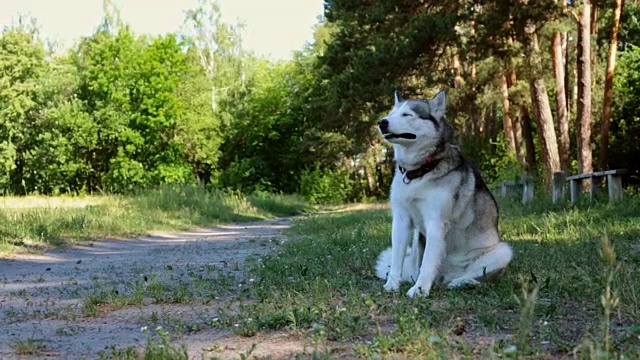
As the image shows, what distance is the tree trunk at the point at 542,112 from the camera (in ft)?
58.4

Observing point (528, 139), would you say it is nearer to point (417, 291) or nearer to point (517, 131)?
point (517, 131)

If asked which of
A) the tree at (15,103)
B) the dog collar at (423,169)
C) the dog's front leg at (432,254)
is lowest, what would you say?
the dog's front leg at (432,254)

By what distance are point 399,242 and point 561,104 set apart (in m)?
16.7

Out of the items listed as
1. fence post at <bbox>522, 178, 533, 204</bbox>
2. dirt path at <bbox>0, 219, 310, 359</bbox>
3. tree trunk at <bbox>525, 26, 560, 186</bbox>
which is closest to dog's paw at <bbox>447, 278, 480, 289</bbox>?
dirt path at <bbox>0, 219, 310, 359</bbox>

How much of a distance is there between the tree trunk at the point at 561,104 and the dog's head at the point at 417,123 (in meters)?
15.7

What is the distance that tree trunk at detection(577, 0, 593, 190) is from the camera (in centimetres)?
1761

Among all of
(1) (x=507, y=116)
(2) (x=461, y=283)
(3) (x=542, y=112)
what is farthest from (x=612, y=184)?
(1) (x=507, y=116)

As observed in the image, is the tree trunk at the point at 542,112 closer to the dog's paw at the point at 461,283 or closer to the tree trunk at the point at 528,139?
the tree trunk at the point at 528,139

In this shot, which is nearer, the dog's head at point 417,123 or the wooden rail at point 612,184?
the dog's head at point 417,123

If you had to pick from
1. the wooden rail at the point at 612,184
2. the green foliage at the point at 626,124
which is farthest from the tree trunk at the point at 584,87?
the green foliage at the point at 626,124

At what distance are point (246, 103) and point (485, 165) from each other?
85.9 ft

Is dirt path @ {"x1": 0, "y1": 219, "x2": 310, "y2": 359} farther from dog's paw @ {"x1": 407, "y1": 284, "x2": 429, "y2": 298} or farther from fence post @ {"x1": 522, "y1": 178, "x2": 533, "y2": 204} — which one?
fence post @ {"x1": 522, "y1": 178, "x2": 533, "y2": 204}

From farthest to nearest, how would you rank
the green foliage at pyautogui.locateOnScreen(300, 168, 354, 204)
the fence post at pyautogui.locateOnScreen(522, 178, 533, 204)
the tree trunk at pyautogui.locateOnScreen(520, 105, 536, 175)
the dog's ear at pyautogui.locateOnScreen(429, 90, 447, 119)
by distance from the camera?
the green foliage at pyautogui.locateOnScreen(300, 168, 354, 204)
the tree trunk at pyautogui.locateOnScreen(520, 105, 536, 175)
the fence post at pyautogui.locateOnScreen(522, 178, 533, 204)
the dog's ear at pyautogui.locateOnScreen(429, 90, 447, 119)

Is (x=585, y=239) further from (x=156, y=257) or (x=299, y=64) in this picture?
(x=299, y=64)
